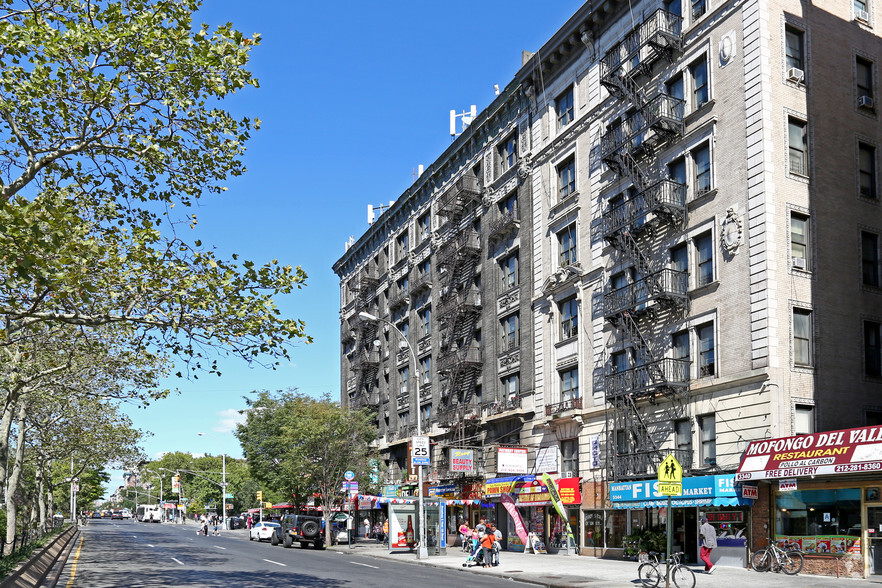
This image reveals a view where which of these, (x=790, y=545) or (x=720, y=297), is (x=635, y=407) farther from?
(x=790, y=545)

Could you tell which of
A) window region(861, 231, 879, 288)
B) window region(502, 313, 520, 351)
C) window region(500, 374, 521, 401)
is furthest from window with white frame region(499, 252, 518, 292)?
window region(861, 231, 879, 288)

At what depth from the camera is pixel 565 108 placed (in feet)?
140

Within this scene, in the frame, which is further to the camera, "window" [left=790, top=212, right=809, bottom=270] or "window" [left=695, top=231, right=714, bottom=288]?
"window" [left=695, top=231, right=714, bottom=288]

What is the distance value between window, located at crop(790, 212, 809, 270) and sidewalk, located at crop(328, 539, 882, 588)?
1037cm

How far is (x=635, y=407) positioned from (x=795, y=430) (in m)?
7.54

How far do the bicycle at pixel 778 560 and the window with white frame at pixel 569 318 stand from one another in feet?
49.9

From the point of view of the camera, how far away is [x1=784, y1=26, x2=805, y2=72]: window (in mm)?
30953

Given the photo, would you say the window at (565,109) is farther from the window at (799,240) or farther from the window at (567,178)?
the window at (799,240)

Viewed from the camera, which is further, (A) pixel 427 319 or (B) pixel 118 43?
(A) pixel 427 319

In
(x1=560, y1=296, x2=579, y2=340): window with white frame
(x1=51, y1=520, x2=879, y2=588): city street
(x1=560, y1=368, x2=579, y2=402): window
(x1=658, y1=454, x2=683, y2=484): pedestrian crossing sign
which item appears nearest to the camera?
(x1=658, y1=454, x2=683, y2=484): pedestrian crossing sign

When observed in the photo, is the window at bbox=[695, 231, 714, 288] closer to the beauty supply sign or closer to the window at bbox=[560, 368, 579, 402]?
the beauty supply sign

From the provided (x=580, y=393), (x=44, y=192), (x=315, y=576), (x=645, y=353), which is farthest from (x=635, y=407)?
(x=44, y=192)

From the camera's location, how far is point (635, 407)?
113 feet

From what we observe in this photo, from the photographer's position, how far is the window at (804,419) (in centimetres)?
2803
